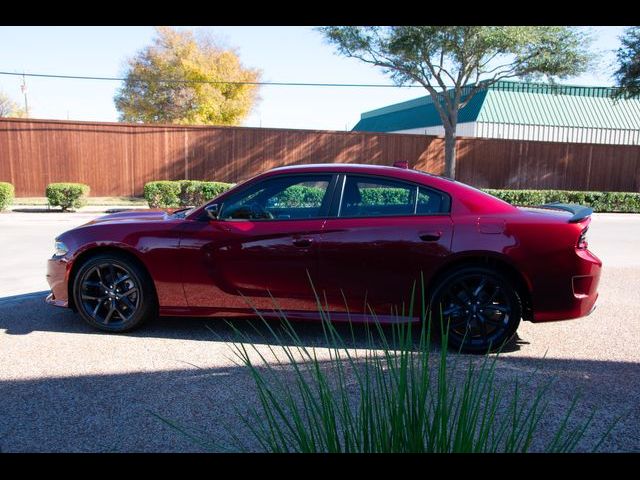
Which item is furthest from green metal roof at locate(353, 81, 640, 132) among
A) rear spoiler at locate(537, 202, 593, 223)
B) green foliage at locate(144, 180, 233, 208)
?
rear spoiler at locate(537, 202, 593, 223)

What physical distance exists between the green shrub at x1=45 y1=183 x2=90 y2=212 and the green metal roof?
2481 cm

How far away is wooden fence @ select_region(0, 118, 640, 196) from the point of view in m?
19.4

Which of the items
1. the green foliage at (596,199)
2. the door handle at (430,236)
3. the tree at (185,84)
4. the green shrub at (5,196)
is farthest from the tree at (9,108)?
the door handle at (430,236)

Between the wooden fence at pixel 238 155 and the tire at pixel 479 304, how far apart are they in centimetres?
1729

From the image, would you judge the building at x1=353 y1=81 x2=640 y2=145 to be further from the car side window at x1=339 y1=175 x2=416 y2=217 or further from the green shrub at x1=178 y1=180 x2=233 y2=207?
the car side window at x1=339 y1=175 x2=416 y2=217

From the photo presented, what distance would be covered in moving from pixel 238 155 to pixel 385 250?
57.0ft

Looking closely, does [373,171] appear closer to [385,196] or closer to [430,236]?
[385,196]

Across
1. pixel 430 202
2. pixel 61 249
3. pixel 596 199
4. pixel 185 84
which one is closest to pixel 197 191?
pixel 61 249

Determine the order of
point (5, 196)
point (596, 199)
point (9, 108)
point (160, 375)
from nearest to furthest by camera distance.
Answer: point (160, 375) → point (5, 196) → point (596, 199) → point (9, 108)

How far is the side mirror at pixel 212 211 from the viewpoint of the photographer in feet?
15.9

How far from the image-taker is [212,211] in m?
4.88

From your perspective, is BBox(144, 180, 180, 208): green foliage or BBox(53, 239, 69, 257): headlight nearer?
BBox(53, 239, 69, 257): headlight
